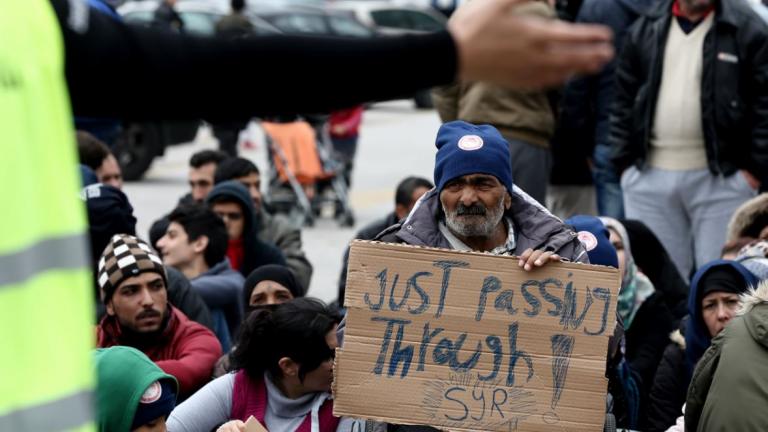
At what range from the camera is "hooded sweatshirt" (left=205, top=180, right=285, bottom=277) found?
8508mm

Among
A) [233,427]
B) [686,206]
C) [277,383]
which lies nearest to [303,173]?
[686,206]

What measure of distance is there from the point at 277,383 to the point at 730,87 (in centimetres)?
390

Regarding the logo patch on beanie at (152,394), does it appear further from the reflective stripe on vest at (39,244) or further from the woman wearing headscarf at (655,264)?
the woman wearing headscarf at (655,264)

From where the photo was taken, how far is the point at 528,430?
4.54 m

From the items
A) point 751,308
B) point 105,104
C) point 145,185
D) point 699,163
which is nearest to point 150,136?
point 145,185

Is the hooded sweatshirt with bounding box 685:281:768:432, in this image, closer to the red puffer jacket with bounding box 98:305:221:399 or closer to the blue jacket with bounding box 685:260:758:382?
the blue jacket with bounding box 685:260:758:382

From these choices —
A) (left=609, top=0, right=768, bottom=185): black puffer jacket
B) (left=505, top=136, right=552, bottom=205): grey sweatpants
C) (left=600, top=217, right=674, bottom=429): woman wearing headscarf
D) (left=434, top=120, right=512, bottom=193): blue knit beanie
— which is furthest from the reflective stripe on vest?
(left=505, top=136, right=552, bottom=205): grey sweatpants

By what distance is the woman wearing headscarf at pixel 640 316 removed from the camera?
698 centimetres

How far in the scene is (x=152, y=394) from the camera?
180 inches

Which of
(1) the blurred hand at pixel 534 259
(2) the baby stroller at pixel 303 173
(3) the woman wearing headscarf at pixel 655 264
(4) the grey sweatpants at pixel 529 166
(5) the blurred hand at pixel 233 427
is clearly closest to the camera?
(1) the blurred hand at pixel 534 259

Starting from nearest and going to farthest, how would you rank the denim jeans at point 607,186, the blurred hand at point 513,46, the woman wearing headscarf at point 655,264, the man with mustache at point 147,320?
the blurred hand at point 513,46
the man with mustache at point 147,320
the woman wearing headscarf at point 655,264
the denim jeans at point 607,186

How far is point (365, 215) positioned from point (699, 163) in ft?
25.3

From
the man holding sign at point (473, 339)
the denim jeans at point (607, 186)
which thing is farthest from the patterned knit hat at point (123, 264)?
the denim jeans at point (607, 186)

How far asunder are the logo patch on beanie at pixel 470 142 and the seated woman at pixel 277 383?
75cm
